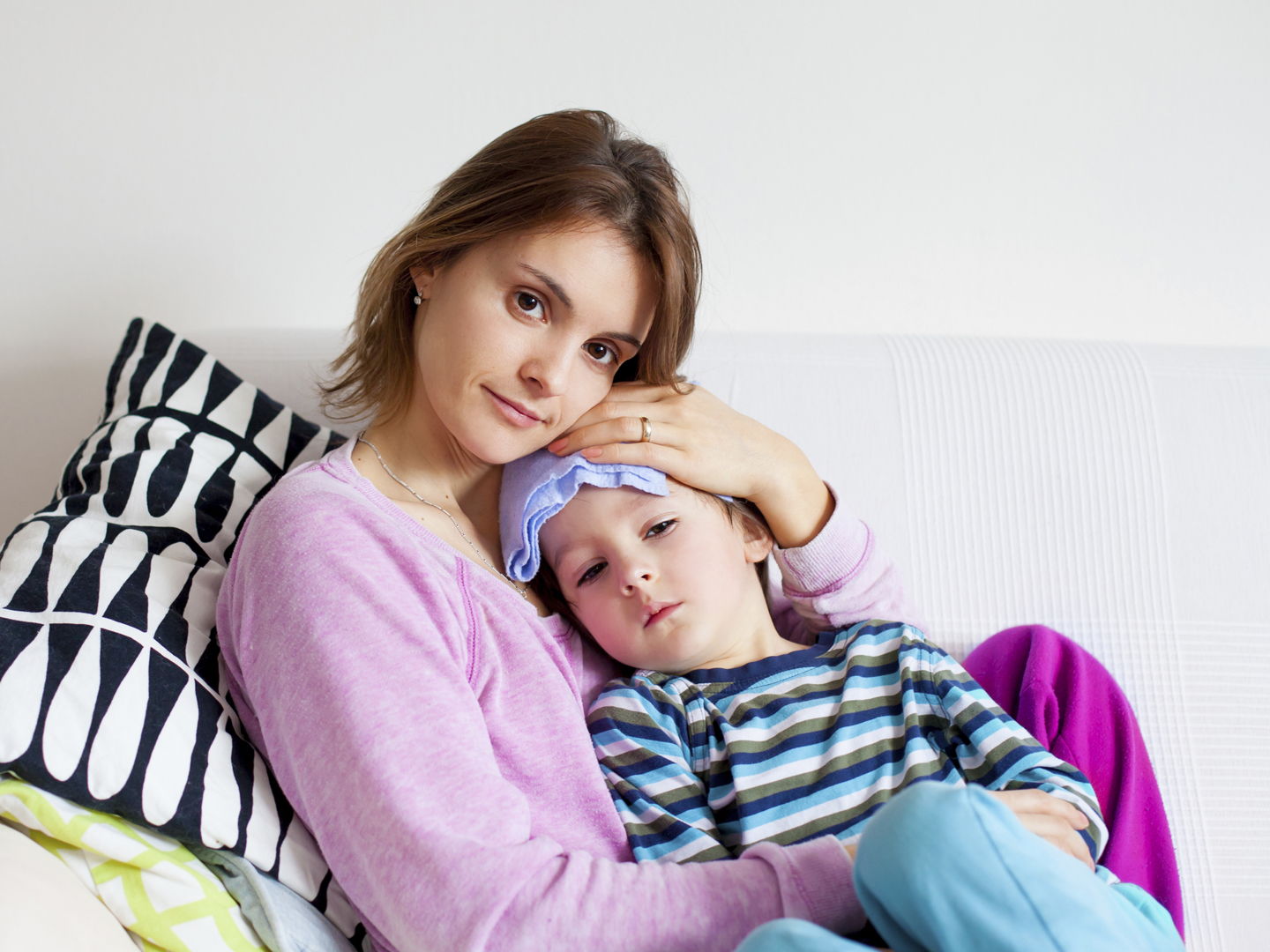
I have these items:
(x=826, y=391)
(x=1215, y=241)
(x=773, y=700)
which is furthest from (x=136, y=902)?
(x=1215, y=241)

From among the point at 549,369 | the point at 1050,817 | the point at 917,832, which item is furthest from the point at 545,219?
the point at 1050,817

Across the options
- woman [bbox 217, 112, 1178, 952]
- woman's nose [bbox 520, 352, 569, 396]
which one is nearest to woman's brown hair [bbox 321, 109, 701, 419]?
woman [bbox 217, 112, 1178, 952]

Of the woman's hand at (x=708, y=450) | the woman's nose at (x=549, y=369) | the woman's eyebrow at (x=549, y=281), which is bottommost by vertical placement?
the woman's hand at (x=708, y=450)

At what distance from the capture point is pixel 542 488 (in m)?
1.17

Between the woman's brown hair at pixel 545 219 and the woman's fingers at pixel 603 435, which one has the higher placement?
the woman's brown hair at pixel 545 219

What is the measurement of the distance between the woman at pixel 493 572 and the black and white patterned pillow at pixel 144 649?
2.2 inches

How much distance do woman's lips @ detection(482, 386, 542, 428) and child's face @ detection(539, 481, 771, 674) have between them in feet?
0.42

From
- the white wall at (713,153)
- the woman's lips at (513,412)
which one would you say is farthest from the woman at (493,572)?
the white wall at (713,153)

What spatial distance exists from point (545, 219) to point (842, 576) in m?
0.64

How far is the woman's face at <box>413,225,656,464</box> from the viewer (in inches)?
42.7

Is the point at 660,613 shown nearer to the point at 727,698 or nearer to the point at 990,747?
the point at 727,698

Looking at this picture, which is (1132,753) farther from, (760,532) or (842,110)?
(842,110)

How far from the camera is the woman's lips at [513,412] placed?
3.63 ft

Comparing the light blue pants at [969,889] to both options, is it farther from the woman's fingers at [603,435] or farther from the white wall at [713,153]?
the white wall at [713,153]
